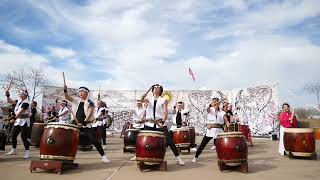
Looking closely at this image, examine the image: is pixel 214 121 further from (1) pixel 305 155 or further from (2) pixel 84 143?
(2) pixel 84 143

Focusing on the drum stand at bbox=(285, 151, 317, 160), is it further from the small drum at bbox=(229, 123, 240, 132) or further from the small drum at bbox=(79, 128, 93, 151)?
the small drum at bbox=(79, 128, 93, 151)

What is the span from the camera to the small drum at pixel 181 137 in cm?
993

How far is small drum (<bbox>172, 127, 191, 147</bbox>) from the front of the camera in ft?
32.6

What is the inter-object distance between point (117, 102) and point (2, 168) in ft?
53.1

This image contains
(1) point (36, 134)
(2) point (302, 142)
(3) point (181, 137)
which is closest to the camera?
(2) point (302, 142)

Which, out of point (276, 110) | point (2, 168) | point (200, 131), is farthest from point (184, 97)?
point (2, 168)

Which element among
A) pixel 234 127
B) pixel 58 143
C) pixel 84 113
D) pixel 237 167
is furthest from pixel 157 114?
pixel 234 127

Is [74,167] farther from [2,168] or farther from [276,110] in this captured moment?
[276,110]

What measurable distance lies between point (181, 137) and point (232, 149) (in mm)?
3808

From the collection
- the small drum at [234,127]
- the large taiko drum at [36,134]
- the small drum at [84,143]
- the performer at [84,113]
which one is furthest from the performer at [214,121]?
the large taiko drum at [36,134]

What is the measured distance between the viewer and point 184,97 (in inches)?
851

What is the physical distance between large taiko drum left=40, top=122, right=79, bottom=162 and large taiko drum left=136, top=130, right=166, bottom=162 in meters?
1.30

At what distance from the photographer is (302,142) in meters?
8.43

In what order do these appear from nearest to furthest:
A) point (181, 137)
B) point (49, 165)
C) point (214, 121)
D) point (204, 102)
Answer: point (49, 165) → point (214, 121) → point (181, 137) → point (204, 102)
